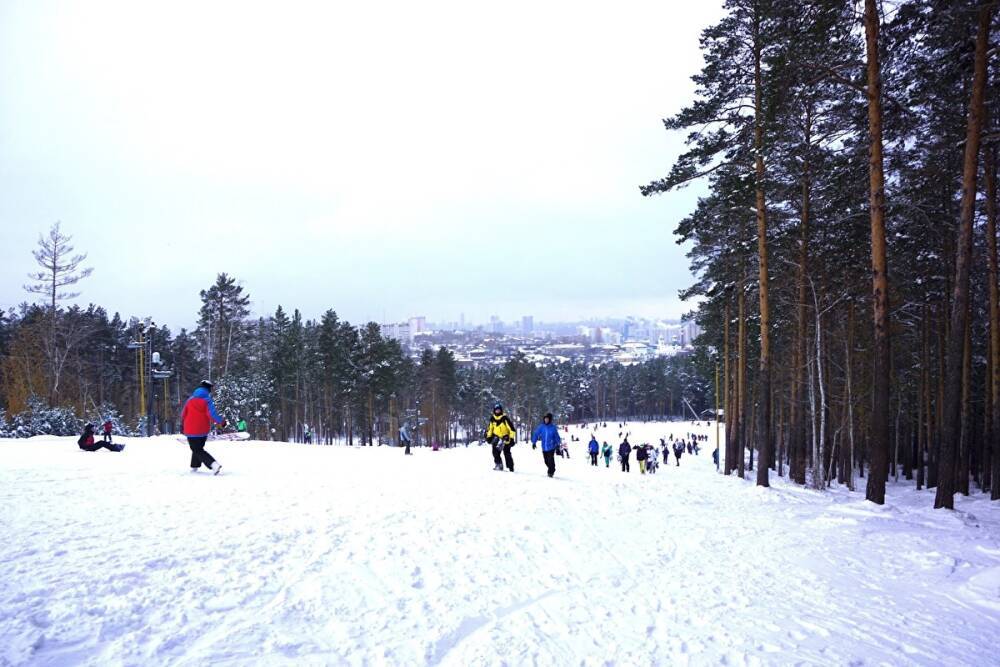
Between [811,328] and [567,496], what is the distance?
17385 mm

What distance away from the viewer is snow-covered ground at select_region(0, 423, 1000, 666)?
13.1ft

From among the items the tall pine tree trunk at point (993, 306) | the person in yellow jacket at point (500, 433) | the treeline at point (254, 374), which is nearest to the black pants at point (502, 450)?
the person in yellow jacket at point (500, 433)

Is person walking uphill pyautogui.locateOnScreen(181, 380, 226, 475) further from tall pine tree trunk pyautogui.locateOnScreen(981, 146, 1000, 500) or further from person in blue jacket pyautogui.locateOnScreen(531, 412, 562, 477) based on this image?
tall pine tree trunk pyautogui.locateOnScreen(981, 146, 1000, 500)

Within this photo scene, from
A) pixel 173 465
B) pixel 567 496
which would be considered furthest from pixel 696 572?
pixel 173 465

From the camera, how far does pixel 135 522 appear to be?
6.06m

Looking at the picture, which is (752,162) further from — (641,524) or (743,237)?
(641,524)

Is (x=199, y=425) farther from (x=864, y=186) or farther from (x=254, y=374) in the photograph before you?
(x=254, y=374)

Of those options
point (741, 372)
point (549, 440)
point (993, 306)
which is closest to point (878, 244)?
point (993, 306)

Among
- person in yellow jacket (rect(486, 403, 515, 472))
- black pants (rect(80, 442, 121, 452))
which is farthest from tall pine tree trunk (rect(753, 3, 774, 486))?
black pants (rect(80, 442, 121, 452))

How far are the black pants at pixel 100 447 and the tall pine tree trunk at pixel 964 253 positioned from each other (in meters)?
19.9

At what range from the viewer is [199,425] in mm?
10109

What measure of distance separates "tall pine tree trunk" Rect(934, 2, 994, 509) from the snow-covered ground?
1.71 m

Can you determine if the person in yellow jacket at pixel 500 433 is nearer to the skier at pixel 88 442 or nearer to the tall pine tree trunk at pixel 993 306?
the skier at pixel 88 442

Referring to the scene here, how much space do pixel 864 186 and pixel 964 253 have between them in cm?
341
